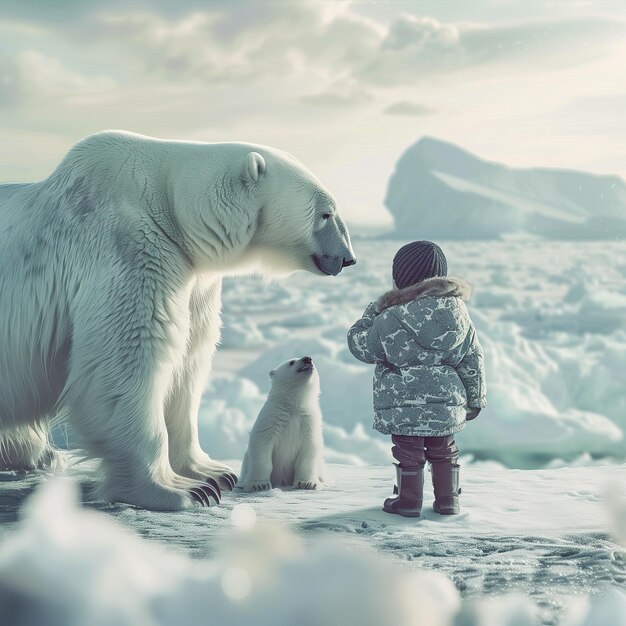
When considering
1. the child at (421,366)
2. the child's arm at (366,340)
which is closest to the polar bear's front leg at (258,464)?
the child at (421,366)

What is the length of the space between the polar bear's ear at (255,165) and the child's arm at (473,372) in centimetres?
127

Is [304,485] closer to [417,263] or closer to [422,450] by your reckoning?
[422,450]

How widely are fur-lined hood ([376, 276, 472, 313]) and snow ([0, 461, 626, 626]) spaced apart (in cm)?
94

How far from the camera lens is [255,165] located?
4.34 m

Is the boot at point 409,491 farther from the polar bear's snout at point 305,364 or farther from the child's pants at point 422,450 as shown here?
the polar bear's snout at point 305,364

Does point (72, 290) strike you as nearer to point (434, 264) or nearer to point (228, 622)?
point (434, 264)

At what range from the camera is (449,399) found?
3936 mm

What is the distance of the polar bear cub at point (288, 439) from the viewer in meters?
4.60

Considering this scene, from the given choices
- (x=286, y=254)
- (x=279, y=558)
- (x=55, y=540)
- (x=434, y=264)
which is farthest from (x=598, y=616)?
(x=286, y=254)

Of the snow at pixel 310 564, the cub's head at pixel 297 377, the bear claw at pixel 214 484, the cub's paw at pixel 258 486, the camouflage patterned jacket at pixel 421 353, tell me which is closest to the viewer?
the snow at pixel 310 564

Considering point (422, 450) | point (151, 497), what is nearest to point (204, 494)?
point (151, 497)

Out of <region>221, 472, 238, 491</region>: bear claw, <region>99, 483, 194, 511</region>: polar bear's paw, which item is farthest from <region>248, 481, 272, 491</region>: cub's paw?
<region>99, 483, 194, 511</region>: polar bear's paw

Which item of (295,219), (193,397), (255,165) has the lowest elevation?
(193,397)

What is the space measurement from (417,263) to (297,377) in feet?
3.61
